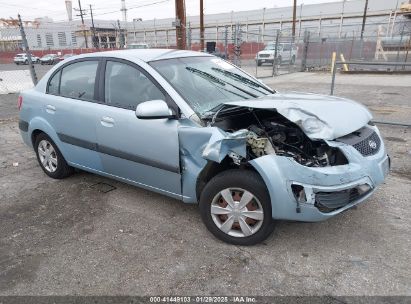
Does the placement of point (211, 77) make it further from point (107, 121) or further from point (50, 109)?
point (50, 109)

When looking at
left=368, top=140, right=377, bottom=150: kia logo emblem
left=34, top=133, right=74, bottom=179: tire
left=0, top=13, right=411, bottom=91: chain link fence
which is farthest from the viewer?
left=0, top=13, right=411, bottom=91: chain link fence

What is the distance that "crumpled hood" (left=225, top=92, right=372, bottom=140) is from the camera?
9.27 ft

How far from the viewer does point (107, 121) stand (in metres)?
3.60

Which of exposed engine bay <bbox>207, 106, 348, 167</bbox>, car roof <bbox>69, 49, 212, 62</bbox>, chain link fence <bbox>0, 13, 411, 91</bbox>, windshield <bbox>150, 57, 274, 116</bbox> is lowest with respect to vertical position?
chain link fence <bbox>0, 13, 411, 91</bbox>

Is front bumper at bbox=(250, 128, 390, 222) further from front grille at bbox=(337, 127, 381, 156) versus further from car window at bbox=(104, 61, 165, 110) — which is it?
car window at bbox=(104, 61, 165, 110)

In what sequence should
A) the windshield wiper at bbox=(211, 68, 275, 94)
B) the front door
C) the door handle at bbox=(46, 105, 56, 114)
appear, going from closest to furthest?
the front door, the windshield wiper at bbox=(211, 68, 275, 94), the door handle at bbox=(46, 105, 56, 114)

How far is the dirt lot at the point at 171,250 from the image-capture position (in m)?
2.59

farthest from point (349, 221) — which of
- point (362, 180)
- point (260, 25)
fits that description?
point (260, 25)

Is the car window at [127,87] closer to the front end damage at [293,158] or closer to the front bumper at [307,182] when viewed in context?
the front end damage at [293,158]

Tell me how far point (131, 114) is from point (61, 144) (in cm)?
133

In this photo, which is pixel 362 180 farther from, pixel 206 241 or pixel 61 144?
pixel 61 144

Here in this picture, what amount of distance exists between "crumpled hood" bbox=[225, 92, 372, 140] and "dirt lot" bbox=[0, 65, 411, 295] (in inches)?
38.1

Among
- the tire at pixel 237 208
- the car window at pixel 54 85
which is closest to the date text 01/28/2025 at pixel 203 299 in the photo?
the tire at pixel 237 208

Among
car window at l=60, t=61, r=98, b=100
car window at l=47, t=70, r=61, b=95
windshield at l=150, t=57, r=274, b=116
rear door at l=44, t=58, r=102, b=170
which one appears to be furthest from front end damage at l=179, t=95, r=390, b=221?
car window at l=47, t=70, r=61, b=95
